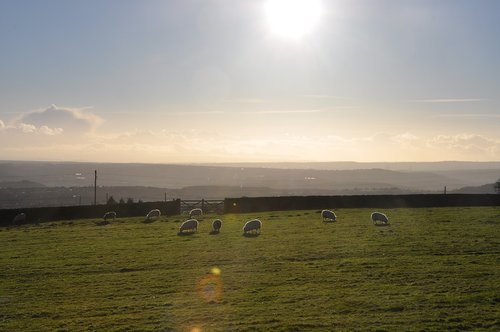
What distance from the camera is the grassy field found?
1436cm

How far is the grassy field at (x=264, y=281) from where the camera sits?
14359 millimetres

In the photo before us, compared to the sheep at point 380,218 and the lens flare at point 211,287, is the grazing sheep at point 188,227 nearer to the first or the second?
the sheep at point 380,218

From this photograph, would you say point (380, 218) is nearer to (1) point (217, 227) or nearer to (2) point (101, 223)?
(1) point (217, 227)

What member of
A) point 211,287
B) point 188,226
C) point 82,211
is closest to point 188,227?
point 188,226

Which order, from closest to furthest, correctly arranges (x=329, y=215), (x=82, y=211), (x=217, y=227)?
(x=217, y=227) → (x=329, y=215) → (x=82, y=211)

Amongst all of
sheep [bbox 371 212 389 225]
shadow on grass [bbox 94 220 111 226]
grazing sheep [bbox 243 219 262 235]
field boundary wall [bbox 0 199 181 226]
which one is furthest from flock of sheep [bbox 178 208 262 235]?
field boundary wall [bbox 0 199 181 226]

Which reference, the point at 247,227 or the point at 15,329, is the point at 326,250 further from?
the point at 15,329

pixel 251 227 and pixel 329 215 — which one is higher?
pixel 329 215

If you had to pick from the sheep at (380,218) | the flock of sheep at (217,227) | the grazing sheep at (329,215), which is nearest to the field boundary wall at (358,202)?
the grazing sheep at (329,215)

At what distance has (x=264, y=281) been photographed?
18938 mm

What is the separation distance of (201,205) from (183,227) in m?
22.7

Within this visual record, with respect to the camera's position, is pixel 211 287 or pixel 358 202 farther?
pixel 358 202

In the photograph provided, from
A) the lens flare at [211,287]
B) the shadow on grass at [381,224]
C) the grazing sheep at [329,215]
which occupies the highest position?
the grazing sheep at [329,215]

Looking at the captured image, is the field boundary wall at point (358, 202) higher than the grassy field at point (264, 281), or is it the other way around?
the field boundary wall at point (358, 202)
